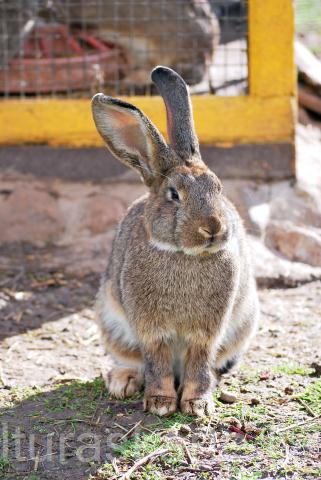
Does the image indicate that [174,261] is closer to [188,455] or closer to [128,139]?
[128,139]

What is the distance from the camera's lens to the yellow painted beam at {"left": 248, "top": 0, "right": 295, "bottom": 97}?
20.5 feet

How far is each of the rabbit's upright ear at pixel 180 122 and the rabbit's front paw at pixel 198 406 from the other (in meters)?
1.06

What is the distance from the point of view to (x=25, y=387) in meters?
4.27

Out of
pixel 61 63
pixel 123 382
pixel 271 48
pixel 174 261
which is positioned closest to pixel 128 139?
pixel 174 261

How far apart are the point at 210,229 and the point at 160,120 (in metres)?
2.99

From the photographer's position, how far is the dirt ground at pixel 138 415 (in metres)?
3.38

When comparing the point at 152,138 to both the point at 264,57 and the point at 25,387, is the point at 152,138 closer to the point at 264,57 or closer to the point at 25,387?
the point at 25,387

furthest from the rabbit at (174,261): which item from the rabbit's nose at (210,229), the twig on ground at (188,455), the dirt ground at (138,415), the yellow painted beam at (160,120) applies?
the yellow painted beam at (160,120)

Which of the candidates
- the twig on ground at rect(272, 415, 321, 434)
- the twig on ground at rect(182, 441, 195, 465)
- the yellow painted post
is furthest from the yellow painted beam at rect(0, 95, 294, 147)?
the twig on ground at rect(182, 441, 195, 465)

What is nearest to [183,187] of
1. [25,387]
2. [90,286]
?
[25,387]

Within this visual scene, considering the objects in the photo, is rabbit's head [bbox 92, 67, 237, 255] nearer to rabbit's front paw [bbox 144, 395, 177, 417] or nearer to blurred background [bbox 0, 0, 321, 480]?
rabbit's front paw [bbox 144, 395, 177, 417]

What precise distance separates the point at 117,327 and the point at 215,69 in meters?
3.48

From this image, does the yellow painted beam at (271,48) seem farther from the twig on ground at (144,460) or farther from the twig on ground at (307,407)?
the twig on ground at (144,460)

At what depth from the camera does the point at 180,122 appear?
3.92m
